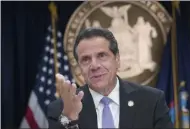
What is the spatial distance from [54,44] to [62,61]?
0.18 metres

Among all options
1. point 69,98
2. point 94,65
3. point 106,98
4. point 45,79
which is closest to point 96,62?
point 94,65

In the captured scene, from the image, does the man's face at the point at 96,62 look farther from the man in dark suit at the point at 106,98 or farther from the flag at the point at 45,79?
the flag at the point at 45,79

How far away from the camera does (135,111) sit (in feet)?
4.46

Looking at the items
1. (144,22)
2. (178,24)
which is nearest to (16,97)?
(144,22)

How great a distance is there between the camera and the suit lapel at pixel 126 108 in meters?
1.31

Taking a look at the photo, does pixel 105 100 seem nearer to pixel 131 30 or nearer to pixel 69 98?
pixel 69 98

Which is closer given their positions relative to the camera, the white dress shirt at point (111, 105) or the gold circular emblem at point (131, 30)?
the white dress shirt at point (111, 105)

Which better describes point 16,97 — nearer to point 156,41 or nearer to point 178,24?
point 156,41

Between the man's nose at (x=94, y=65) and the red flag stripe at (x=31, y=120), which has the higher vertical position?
the man's nose at (x=94, y=65)

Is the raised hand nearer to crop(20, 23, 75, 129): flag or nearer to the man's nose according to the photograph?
the man's nose

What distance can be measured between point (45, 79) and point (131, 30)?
0.96 meters

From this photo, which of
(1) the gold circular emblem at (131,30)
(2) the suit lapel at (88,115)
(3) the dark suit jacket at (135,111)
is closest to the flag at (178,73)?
(1) the gold circular emblem at (131,30)

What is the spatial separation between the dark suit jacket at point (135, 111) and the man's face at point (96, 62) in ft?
0.28

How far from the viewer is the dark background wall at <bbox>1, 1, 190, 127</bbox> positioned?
12.1 feet
